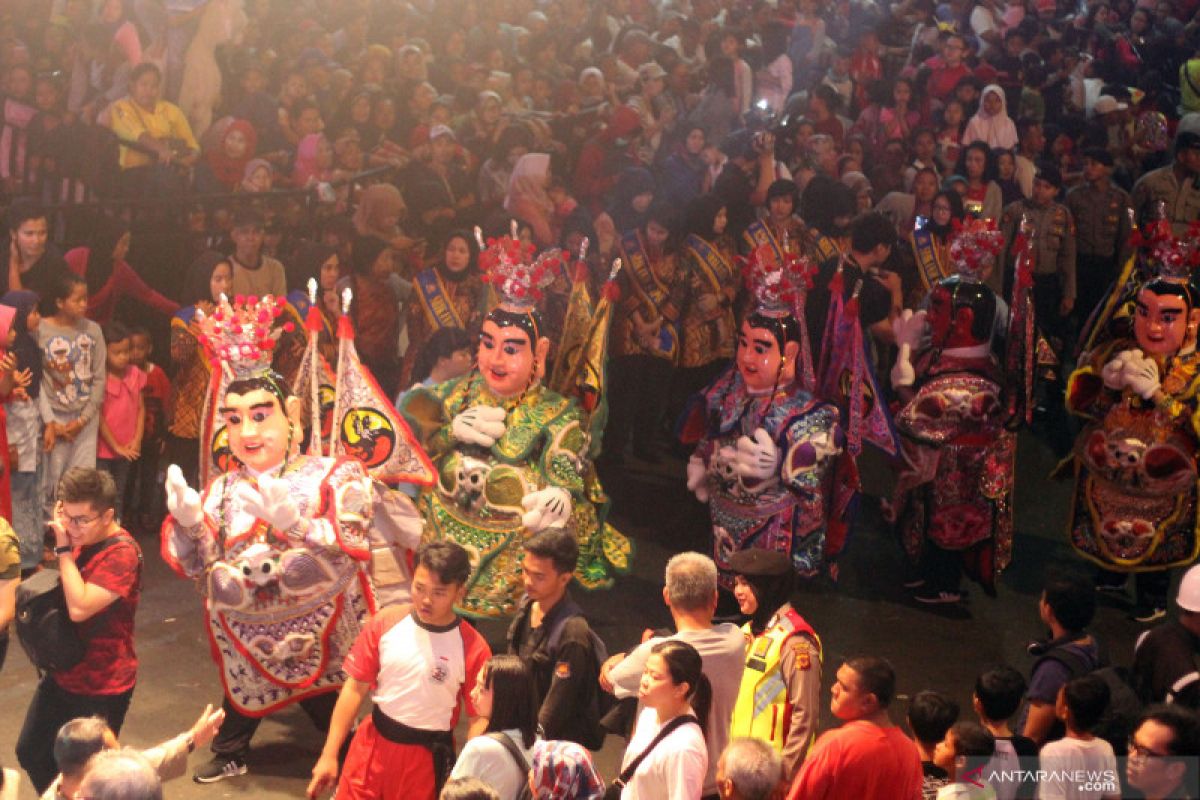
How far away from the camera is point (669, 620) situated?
25.8 ft

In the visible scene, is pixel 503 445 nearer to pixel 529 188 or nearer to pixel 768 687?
pixel 768 687

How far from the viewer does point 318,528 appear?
5848mm

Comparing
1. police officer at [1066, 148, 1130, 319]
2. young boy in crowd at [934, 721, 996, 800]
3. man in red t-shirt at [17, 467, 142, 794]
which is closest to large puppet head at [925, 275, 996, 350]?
young boy in crowd at [934, 721, 996, 800]

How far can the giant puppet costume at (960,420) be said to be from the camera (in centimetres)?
786

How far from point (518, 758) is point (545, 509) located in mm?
2631

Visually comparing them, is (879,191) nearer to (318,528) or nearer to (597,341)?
(597,341)

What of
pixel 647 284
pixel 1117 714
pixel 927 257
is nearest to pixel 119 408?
pixel 647 284

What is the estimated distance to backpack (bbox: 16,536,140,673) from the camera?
17.0 feet

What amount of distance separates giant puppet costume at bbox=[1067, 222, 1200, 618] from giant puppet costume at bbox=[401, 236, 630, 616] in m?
2.53

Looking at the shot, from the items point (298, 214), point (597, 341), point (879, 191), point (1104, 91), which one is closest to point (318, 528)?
point (597, 341)

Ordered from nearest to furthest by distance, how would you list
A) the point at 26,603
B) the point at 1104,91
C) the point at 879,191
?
the point at 26,603 < the point at 879,191 < the point at 1104,91

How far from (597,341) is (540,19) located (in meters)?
6.26

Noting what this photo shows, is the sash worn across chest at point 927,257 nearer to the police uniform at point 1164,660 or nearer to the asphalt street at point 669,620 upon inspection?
the asphalt street at point 669,620

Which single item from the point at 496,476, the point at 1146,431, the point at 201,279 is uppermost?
the point at 201,279
